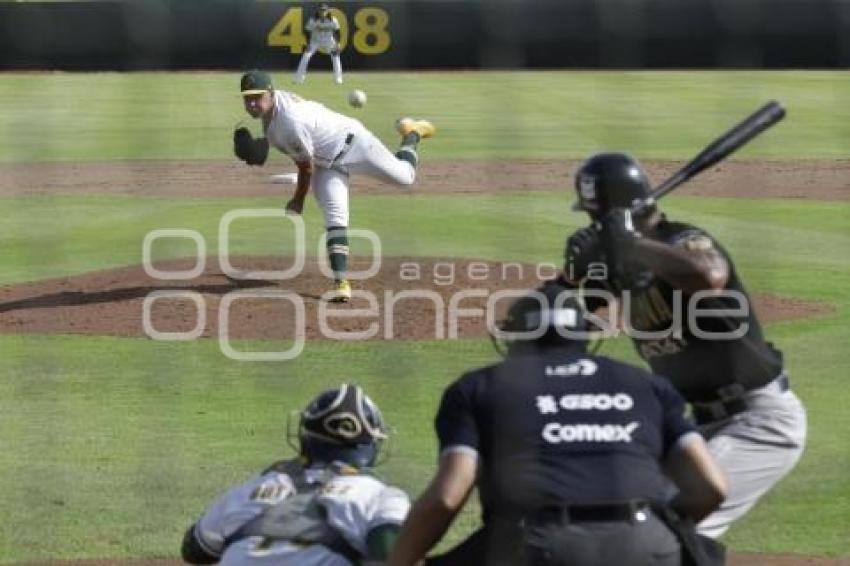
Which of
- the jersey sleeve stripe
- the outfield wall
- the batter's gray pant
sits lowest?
the batter's gray pant

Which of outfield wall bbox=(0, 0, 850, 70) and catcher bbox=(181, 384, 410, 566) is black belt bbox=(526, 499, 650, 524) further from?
outfield wall bbox=(0, 0, 850, 70)

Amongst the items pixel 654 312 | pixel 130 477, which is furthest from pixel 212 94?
pixel 654 312

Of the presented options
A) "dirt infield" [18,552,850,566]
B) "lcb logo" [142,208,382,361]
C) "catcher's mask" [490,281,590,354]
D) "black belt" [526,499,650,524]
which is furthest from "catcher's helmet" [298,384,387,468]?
"lcb logo" [142,208,382,361]

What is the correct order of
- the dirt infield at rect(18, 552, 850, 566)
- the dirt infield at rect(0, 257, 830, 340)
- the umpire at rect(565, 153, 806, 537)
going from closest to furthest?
the umpire at rect(565, 153, 806, 537) < the dirt infield at rect(18, 552, 850, 566) < the dirt infield at rect(0, 257, 830, 340)

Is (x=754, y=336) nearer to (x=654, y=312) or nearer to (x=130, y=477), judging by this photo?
(x=654, y=312)

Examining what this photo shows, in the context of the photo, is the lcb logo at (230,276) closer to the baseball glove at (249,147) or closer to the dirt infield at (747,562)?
the baseball glove at (249,147)
